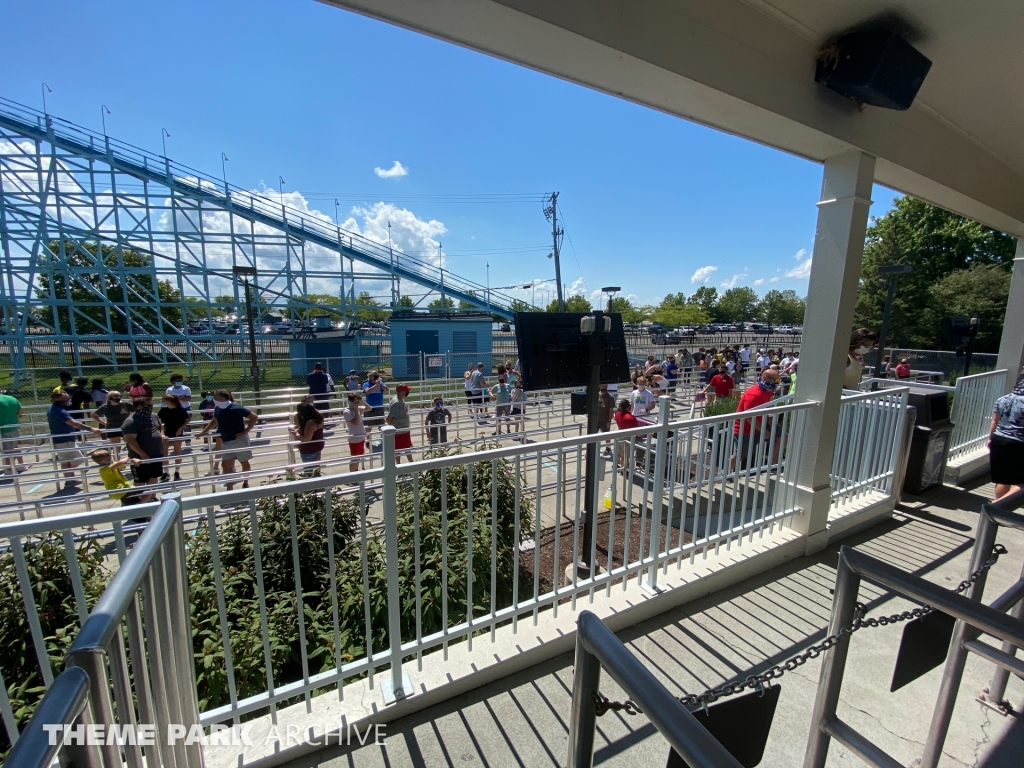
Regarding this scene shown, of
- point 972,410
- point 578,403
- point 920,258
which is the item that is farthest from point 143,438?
point 920,258

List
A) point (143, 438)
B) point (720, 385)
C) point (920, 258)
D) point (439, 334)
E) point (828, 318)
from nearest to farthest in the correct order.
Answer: point (828, 318)
point (143, 438)
point (720, 385)
point (439, 334)
point (920, 258)

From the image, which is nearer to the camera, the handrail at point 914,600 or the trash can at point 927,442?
the handrail at point 914,600

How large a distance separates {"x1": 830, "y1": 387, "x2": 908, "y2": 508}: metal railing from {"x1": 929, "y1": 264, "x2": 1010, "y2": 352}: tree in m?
20.7

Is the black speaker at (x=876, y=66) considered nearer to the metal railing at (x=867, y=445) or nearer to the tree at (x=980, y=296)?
the metal railing at (x=867, y=445)

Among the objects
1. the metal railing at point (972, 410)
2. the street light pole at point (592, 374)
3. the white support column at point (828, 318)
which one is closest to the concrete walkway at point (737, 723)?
the white support column at point (828, 318)

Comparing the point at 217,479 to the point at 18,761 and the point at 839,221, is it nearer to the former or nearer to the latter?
the point at 18,761

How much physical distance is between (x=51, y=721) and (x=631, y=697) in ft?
2.78

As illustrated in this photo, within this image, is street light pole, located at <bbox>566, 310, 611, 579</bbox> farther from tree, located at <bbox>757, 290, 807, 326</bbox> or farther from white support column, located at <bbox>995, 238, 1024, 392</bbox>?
tree, located at <bbox>757, 290, 807, 326</bbox>

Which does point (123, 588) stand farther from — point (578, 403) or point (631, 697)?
point (578, 403)

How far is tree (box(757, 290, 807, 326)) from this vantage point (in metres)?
79.0

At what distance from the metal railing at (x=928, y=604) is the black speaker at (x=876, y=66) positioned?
7.35ft

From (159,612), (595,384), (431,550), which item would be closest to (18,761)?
(159,612)

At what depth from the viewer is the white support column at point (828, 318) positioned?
3.12 m

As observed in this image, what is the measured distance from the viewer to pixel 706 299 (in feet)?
262
